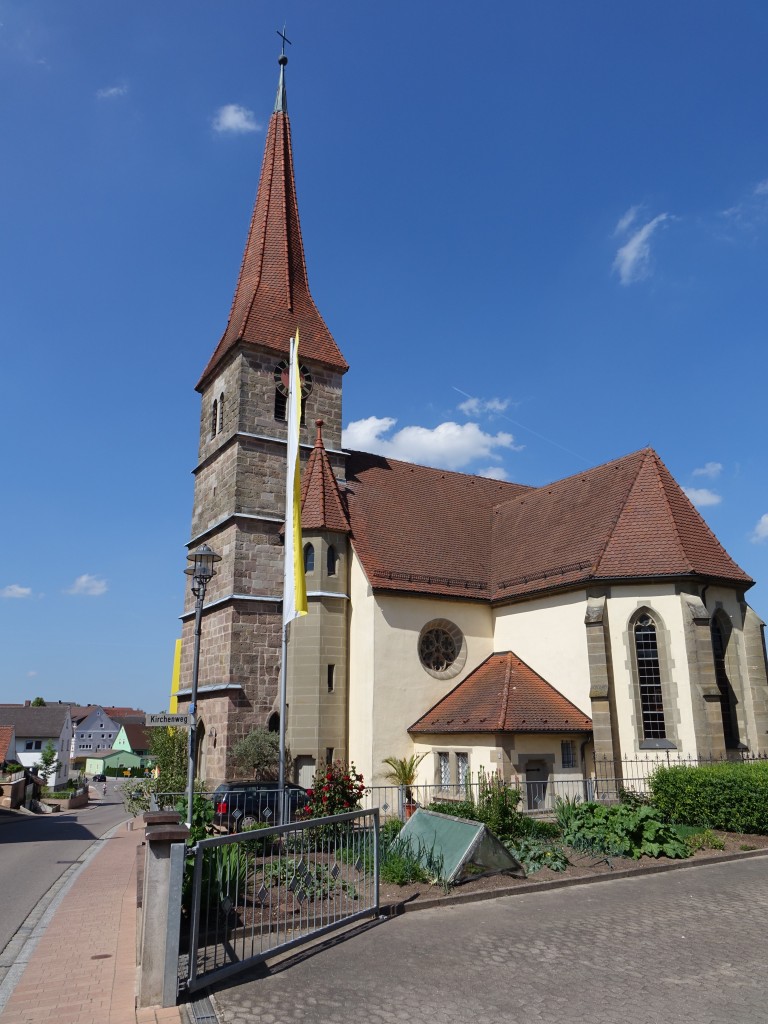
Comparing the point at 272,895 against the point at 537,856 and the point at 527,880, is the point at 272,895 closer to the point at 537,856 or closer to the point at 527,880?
the point at 527,880

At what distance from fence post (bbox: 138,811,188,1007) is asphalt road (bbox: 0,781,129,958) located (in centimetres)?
220

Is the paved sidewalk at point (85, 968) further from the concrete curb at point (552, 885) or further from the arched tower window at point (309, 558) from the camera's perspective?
the arched tower window at point (309, 558)

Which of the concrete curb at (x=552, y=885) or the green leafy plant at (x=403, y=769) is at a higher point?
the green leafy plant at (x=403, y=769)

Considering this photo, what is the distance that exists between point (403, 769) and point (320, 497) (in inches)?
333

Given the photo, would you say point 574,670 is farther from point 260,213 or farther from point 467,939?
point 260,213

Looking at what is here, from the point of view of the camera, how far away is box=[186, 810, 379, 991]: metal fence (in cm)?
700

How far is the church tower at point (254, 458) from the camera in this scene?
22.4 m

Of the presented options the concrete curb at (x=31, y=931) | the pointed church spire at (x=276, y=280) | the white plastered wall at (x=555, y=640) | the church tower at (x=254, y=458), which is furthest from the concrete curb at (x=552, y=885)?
the pointed church spire at (x=276, y=280)

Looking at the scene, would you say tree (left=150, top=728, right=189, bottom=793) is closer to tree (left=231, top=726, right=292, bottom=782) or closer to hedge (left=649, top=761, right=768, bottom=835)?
tree (left=231, top=726, right=292, bottom=782)

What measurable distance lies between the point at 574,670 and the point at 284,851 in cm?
1262

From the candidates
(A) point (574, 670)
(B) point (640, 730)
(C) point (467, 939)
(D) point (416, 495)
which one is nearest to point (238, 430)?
(D) point (416, 495)

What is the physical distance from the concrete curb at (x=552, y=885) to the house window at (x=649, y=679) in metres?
5.48

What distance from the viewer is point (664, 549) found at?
20375 mm

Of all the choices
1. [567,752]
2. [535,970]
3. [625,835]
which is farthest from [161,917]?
[567,752]
